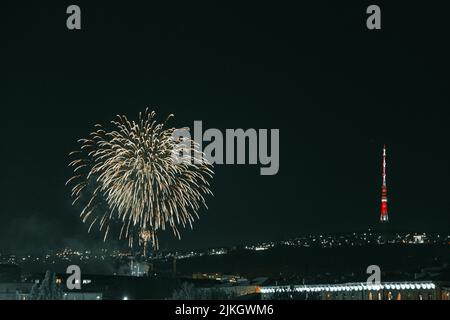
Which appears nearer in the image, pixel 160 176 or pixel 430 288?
pixel 160 176

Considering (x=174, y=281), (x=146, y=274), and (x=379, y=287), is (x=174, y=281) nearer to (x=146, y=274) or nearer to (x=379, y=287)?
(x=146, y=274)

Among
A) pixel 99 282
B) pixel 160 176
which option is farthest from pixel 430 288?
pixel 160 176
